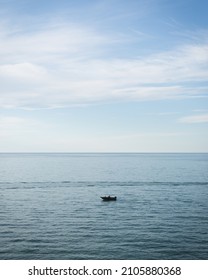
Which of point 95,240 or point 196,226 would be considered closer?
point 95,240

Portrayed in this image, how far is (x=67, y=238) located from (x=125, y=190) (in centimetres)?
6197

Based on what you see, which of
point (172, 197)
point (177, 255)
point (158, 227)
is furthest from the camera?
point (172, 197)

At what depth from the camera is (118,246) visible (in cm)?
5150

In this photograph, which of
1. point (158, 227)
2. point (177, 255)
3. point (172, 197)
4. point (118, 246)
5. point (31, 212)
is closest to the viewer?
point (177, 255)

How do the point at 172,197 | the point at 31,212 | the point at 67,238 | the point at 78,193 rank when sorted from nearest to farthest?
the point at 67,238 < the point at 31,212 < the point at 172,197 < the point at 78,193
